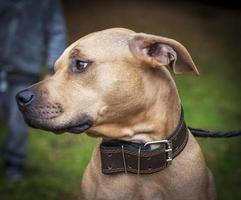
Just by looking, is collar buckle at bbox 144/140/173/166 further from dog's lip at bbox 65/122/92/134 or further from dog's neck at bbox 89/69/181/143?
dog's lip at bbox 65/122/92/134

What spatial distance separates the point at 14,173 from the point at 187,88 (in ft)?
13.1

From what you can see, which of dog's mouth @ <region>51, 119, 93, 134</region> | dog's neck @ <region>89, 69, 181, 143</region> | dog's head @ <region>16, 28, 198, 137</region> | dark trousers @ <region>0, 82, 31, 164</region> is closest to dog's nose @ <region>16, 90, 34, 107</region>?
dog's head @ <region>16, 28, 198, 137</region>

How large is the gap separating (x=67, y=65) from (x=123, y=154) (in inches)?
25.3

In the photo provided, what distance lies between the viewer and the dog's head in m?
3.40

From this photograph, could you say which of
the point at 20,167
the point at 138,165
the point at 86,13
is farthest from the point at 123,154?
the point at 86,13

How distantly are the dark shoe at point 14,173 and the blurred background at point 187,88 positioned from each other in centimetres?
7

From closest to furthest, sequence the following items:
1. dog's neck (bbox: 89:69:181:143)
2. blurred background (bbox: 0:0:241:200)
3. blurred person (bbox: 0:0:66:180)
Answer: dog's neck (bbox: 89:69:181:143) < blurred person (bbox: 0:0:66:180) < blurred background (bbox: 0:0:241:200)

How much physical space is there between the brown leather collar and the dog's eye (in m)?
0.51

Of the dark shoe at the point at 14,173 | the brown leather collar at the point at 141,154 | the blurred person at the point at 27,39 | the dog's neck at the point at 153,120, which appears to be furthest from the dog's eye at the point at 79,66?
the dark shoe at the point at 14,173

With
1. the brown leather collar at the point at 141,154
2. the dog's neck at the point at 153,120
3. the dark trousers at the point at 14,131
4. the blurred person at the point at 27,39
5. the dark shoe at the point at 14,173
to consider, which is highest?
the dog's neck at the point at 153,120

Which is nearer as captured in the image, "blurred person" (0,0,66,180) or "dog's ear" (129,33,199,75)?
"dog's ear" (129,33,199,75)

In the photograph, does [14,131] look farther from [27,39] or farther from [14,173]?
[27,39]

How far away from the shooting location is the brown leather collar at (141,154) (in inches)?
139

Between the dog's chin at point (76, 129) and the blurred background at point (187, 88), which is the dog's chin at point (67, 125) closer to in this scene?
the dog's chin at point (76, 129)
